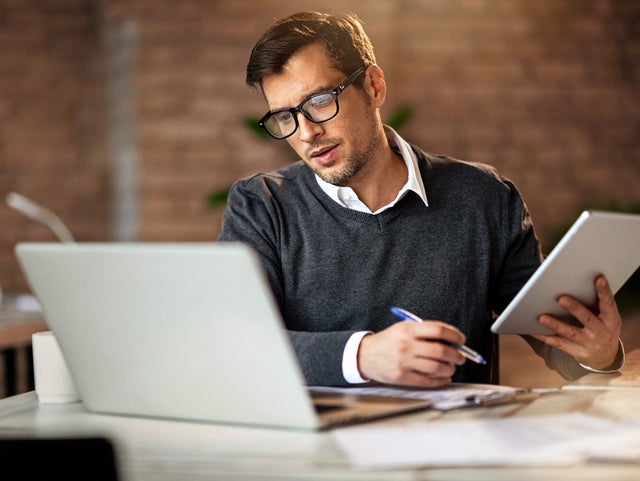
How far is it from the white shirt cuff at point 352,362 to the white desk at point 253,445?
19cm

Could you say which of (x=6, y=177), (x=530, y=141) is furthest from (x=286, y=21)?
Answer: (x=6, y=177)

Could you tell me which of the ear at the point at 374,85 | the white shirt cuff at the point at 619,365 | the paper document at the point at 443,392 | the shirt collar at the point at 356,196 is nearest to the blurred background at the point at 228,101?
the ear at the point at 374,85

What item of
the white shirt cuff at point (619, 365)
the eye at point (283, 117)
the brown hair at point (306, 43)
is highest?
the brown hair at point (306, 43)

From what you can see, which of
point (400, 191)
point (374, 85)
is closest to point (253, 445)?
point (400, 191)

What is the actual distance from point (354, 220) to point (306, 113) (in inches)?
9.0

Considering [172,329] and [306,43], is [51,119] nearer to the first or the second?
[306,43]

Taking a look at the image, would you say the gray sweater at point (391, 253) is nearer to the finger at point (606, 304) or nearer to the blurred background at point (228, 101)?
the finger at point (606, 304)

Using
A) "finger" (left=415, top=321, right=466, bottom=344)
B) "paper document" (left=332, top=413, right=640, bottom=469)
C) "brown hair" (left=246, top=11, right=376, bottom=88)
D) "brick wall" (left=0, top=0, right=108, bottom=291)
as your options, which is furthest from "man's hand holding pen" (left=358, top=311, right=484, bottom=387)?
"brick wall" (left=0, top=0, right=108, bottom=291)

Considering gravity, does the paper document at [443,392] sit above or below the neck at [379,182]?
below

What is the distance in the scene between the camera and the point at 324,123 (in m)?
1.76

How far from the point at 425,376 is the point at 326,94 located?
2.18 ft

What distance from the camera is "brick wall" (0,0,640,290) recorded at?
4.16 m

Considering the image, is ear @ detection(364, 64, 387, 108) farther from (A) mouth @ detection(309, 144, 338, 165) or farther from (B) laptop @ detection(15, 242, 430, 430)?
(B) laptop @ detection(15, 242, 430, 430)

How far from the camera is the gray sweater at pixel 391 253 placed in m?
1.74
